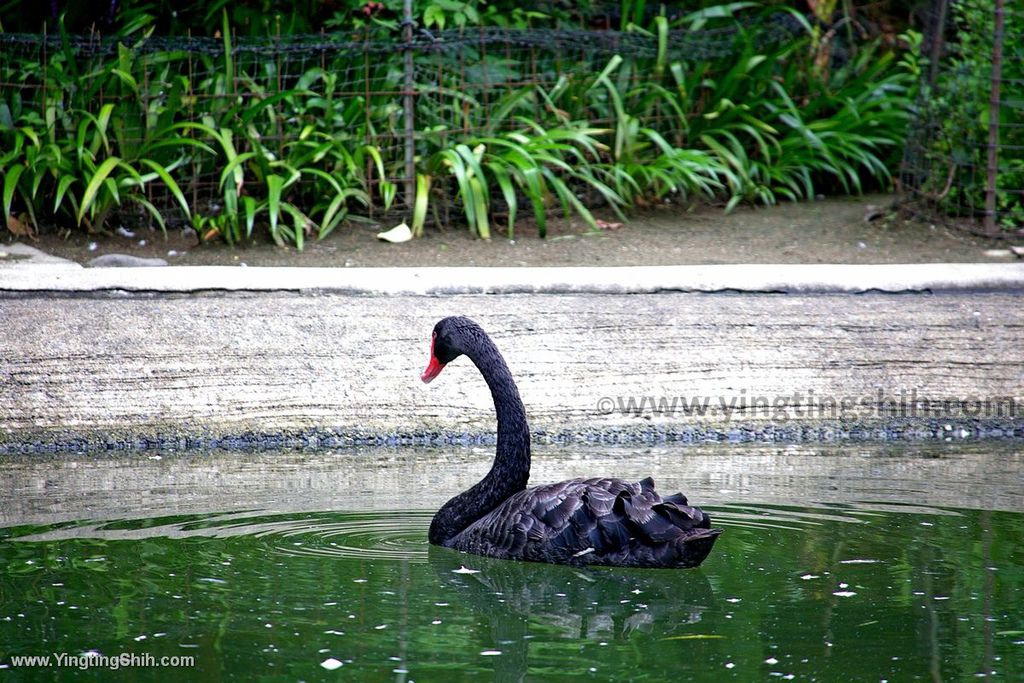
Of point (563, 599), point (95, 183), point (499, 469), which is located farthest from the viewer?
point (95, 183)

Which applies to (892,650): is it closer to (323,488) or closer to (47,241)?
(323,488)

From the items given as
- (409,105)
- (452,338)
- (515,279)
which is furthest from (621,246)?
(452,338)

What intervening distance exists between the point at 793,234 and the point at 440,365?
4.91 m

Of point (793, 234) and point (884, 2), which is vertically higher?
point (884, 2)

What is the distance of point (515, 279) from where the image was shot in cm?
739

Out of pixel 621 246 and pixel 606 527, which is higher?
pixel 621 246

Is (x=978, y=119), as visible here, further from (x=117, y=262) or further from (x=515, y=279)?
(x=117, y=262)

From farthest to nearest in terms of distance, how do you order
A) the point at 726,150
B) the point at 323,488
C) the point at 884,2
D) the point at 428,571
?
the point at 884,2, the point at 726,150, the point at 323,488, the point at 428,571

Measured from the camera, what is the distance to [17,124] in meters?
8.93

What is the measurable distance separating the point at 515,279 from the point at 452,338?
2.74m

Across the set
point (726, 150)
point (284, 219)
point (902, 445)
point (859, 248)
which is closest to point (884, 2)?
point (726, 150)

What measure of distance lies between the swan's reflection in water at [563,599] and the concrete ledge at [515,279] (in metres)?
2.89

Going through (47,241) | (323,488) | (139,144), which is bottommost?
(323,488)

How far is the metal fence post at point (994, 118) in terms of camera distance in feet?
28.6
